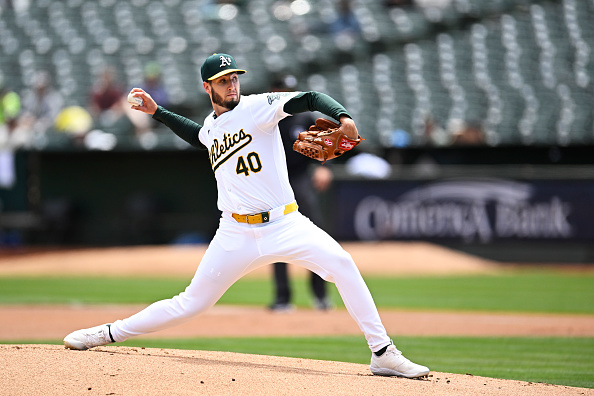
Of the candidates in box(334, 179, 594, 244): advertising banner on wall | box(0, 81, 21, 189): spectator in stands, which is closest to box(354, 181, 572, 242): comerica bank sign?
box(334, 179, 594, 244): advertising banner on wall

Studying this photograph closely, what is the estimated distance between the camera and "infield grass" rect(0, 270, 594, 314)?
9961 mm

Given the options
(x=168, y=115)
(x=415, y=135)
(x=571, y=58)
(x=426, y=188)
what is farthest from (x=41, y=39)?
(x=168, y=115)

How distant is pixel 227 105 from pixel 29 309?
5342 millimetres

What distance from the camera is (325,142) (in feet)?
15.4

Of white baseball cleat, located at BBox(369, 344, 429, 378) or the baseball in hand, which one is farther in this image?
the baseball in hand

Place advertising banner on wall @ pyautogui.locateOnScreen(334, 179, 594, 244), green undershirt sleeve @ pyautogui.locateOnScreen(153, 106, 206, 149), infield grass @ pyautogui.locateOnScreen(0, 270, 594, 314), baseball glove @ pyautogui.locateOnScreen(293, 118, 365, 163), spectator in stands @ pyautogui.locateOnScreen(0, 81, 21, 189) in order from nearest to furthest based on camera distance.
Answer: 1. baseball glove @ pyautogui.locateOnScreen(293, 118, 365, 163)
2. green undershirt sleeve @ pyautogui.locateOnScreen(153, 106, 206, 149)
3. infield grass @ pyautogui.locateOnScreen(0, 270, 594, 314)
4. advertising banner on wall @ pyautogui.locateOnScreen(334, 179, 594, 244)
5. spectator in stands @ pyautogui.locateOnScreen(0, 81, 21, 189)

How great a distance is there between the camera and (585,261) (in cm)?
1311

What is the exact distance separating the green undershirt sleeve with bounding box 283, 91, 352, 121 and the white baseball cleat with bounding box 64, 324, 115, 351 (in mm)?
1727

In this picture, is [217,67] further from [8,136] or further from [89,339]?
[8,136]

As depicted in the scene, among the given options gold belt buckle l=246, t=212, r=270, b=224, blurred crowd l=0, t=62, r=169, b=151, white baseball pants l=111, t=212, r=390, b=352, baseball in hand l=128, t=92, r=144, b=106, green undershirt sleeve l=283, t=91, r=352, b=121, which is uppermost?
blurred crowd l=0, t=62, r=169, b=151

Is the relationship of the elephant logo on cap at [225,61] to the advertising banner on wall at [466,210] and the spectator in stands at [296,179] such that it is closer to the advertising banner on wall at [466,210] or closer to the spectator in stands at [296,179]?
the spectator in stands at [296,179]

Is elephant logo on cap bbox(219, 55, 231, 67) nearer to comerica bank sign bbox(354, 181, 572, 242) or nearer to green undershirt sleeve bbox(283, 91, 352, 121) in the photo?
green undershirt sleeve bbox(283, 91, 352, 121)

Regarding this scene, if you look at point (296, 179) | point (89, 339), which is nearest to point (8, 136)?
point (296, 179)

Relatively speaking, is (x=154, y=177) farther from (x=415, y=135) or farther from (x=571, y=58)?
(x=571, y=58)
